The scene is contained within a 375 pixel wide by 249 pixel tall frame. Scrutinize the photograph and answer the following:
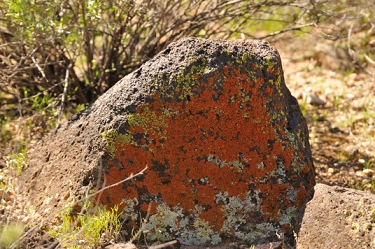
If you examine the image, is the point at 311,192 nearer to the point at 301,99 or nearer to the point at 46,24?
the point at 46,24

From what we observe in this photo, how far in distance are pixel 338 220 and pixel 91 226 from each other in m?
1.34

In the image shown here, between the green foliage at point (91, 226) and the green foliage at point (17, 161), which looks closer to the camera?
the green foliage at point (91, 226)

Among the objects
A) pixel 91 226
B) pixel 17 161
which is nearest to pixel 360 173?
pixel 91 226

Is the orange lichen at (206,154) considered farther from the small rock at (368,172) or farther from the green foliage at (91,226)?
the small rock at (368,172)

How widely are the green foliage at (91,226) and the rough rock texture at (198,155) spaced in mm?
84

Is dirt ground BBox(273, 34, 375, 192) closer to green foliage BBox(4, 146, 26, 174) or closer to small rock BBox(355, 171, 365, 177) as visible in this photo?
small rock BBox(355, 171, 365, 177)

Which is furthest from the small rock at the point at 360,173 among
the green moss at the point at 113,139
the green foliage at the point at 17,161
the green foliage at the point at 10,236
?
the green foliage at the point at 10,236

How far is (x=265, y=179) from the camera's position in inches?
141

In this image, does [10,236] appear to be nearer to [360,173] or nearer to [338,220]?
[338,220]

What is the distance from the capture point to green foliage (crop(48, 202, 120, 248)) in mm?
3352

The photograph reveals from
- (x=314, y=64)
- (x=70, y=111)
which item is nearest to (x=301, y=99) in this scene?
(x=314, y=64)

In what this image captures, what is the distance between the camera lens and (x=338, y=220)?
3.29 m

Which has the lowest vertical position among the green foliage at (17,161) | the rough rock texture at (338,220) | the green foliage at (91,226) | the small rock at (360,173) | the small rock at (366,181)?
the small rock at (360,173)

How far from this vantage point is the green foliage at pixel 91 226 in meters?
3.35
